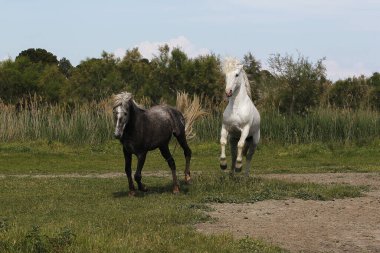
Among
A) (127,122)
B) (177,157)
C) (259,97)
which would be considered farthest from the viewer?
(259,97)

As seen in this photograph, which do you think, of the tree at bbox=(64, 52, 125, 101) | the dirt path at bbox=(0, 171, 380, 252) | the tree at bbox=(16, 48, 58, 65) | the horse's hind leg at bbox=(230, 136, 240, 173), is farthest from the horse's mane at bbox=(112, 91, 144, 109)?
the tree at bbox=(16, 48, 58, 65)

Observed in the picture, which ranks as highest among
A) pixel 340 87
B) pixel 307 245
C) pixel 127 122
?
pixel 340 87

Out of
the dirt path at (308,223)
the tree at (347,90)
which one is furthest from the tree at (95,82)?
the dirt path at (308,223)

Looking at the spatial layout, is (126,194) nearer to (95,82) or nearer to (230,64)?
(230,64)

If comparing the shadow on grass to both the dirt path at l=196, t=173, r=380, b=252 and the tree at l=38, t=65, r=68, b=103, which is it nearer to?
the dirt path at l=196, t=173, r=380, b=252

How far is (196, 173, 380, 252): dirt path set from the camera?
8055 mm

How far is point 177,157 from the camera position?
866 inches

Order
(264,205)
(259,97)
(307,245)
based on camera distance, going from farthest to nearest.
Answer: (259,97) < (264,205) < (307,245)

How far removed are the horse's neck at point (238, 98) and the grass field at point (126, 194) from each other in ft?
4.82

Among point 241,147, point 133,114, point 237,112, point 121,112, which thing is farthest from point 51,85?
point 121,112

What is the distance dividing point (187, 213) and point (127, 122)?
9.15ft

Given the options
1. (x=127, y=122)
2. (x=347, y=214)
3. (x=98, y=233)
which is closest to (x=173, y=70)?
(x=127, y=122)

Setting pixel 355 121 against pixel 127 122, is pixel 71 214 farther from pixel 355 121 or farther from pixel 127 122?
pixel 355 121

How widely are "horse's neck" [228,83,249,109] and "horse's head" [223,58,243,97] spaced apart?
0.33 feet
